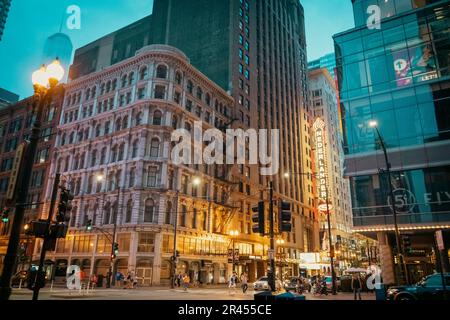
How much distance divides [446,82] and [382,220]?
528 inches

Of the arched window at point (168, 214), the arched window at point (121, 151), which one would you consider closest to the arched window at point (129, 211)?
the arched window at point (168, 214)

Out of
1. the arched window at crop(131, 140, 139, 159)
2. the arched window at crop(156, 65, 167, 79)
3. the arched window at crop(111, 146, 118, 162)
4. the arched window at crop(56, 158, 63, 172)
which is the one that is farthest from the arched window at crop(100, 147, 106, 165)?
the arched window at crop(156, 65, 167, 79)

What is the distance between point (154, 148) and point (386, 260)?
31.5 meters

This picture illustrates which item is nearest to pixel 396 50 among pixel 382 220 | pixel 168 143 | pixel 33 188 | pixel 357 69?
pixel 357 69

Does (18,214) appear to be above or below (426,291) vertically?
above

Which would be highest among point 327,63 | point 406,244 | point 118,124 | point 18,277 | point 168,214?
point 327,63

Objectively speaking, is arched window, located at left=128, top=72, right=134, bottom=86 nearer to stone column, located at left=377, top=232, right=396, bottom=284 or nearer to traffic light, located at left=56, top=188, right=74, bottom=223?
stone column, located at left=377, top=232, right=396, bottom=284

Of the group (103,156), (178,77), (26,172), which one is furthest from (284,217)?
(103,156)

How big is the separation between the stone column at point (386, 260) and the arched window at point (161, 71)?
36004mm

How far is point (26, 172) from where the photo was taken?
30.9 feet

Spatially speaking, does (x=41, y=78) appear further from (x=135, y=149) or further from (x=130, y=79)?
(x=130, y=79)

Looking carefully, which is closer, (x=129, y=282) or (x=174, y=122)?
(x=129, y=282)

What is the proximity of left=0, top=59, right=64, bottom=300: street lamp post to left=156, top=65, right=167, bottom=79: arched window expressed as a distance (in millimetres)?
40790
